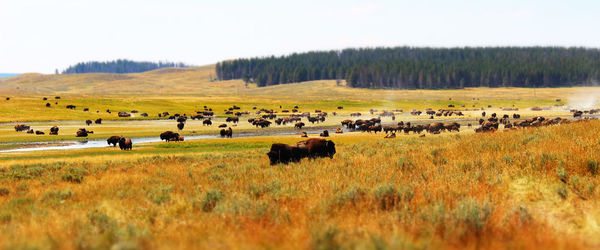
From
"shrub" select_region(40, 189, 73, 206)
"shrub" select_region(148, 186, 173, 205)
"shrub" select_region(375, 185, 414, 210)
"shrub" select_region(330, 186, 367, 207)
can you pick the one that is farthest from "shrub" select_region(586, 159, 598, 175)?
"shrub" select_region(40, 189, 73, 206)

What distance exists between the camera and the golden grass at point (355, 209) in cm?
555

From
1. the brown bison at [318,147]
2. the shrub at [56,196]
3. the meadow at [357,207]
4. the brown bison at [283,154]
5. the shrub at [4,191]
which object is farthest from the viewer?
the brown bison at [318,147]

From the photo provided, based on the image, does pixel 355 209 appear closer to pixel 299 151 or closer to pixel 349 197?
pixel 349 197

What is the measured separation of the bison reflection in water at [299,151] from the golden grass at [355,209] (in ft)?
12.1

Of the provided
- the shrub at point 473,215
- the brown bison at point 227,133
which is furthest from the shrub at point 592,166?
the brown bison at point 227,133

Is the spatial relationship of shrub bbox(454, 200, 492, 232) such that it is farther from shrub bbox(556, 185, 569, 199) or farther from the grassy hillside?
the grassy hillside

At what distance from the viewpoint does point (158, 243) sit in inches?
212

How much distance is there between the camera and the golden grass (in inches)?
219

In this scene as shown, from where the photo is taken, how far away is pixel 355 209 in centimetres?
759

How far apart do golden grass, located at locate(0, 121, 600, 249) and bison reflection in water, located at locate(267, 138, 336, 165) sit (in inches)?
145

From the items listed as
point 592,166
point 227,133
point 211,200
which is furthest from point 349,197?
point 227,133

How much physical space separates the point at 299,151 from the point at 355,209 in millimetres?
9915

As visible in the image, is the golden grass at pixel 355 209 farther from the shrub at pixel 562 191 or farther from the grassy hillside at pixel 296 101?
the grassy hillside at pixel 296 101

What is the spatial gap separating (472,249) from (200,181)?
29.4ft
